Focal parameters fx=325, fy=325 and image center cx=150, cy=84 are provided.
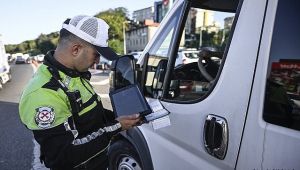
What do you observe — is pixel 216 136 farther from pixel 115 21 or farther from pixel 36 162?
pixel 115 21

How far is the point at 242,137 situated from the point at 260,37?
51cm

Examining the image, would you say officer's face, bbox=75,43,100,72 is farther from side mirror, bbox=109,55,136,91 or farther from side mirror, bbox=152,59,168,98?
side mirror, bbox=152,59,168,98

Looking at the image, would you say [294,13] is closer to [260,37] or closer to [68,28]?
[260,37]

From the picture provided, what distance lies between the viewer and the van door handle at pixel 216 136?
175cm

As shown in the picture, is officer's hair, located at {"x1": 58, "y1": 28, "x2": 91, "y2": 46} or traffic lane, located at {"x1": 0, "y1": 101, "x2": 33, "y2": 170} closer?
officer's hair, located at {"x1": 58, "y1": 28, "x2": 91, "y2": 46}

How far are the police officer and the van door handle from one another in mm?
420

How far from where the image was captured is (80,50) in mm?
1891

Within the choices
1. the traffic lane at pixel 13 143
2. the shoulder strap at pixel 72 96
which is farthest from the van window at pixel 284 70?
the traffic lane at pixel 13 143

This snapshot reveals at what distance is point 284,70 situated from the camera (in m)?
1.55

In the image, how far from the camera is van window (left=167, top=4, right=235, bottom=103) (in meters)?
2.40

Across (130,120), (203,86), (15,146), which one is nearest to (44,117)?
(130,120)

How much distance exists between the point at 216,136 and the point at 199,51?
4.34 ft

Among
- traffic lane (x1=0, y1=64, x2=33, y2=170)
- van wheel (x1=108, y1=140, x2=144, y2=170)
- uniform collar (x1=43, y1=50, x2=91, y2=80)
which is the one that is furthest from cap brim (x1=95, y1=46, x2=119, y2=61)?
traffic lane (x1=0, y1=64, x2=33, y2=170)

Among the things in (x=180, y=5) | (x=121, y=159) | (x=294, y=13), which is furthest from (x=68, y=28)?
(x=121, y=159)
